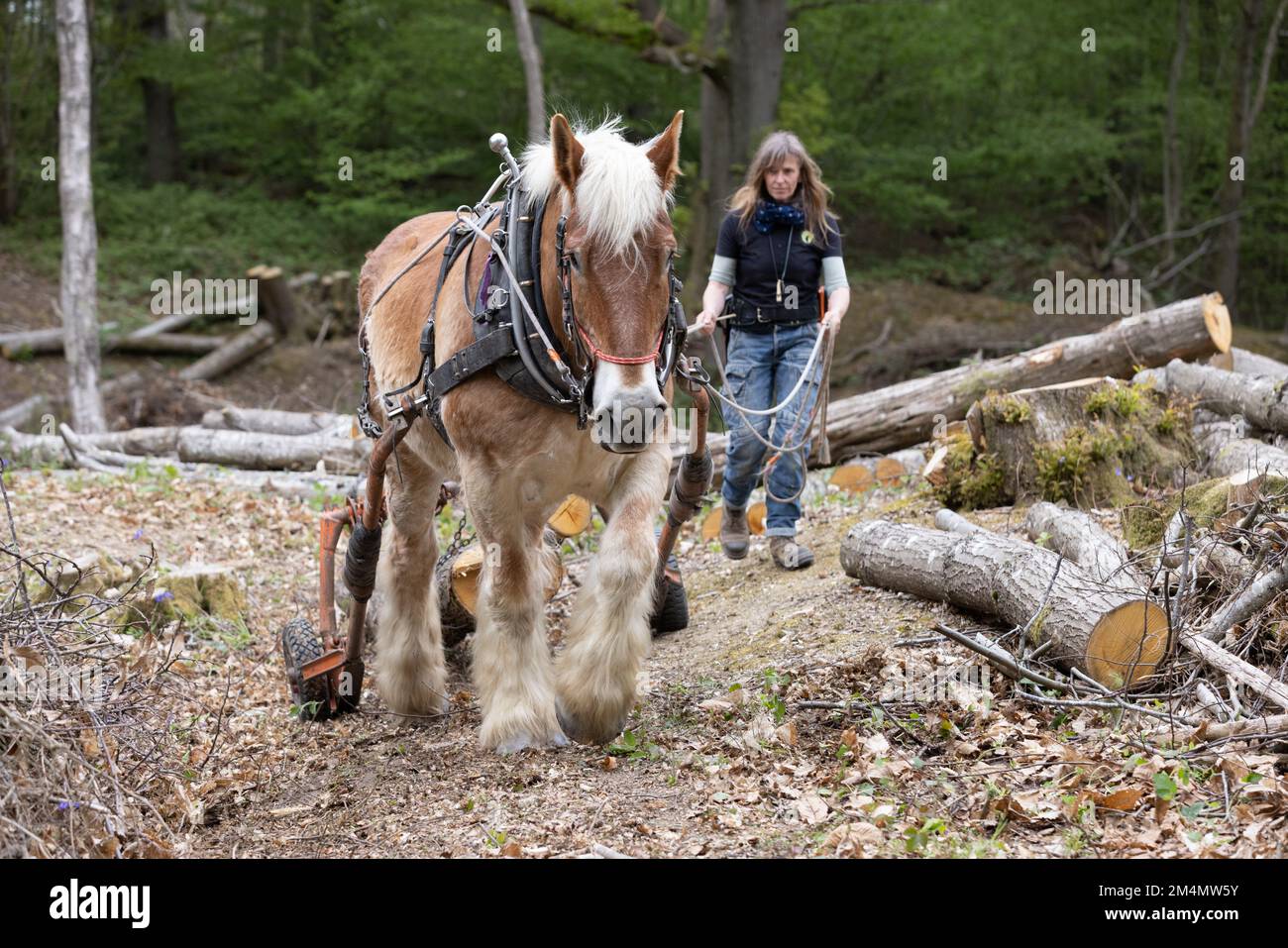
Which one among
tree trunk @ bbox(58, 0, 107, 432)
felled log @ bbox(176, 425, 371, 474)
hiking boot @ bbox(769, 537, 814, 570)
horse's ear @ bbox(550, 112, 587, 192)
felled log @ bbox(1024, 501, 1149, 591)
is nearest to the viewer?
horse's ear @ bbox(550, 112, 587, 192)

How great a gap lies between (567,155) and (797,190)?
111 inches

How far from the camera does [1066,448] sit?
6504 mm

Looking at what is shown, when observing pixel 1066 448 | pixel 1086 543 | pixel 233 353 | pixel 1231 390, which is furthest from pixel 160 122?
pixel 1086 543

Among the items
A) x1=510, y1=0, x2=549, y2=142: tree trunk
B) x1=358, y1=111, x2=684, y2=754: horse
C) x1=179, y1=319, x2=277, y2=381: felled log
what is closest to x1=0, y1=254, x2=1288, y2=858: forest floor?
x1=358, y1=111, x2=684, y2=754: horse

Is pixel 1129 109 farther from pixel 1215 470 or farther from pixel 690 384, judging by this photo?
pixel 690 384

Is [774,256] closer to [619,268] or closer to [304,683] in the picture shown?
[619,268]

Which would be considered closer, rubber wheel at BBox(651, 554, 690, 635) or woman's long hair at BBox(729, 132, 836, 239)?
rubber wheel at BBox(651, 554, 690, 635)

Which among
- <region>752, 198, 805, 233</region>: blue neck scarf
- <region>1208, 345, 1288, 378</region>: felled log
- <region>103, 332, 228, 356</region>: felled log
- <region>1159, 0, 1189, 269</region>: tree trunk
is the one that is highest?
<region>1159, 0, 1189, 269</region>: tree trunk

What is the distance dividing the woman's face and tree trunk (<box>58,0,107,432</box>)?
30.4 ft

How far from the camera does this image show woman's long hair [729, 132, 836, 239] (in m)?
6.27

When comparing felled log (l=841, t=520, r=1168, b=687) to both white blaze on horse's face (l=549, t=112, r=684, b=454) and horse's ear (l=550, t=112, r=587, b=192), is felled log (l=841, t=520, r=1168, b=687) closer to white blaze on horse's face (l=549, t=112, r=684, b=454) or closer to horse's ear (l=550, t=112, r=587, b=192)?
white blaze on horse's face (l=549, t=112, r=684, b=454)

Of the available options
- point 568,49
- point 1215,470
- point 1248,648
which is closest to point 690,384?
A: point 1248,648

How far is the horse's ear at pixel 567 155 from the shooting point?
3783mm

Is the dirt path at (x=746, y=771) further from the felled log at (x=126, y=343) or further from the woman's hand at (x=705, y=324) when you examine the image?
the felled log at (x=126, y=343)
